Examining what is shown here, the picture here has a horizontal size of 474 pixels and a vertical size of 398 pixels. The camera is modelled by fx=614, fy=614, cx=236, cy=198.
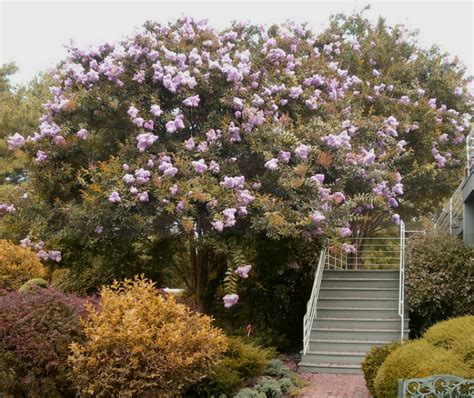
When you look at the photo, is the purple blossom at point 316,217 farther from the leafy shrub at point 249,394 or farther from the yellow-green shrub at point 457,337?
the leafy shrub at point 249,394

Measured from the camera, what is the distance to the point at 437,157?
14.4 m

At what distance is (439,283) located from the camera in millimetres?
10477

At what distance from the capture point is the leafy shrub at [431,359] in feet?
19.0

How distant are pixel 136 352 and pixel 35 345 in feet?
3.30

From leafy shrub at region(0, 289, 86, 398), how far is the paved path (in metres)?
3.18

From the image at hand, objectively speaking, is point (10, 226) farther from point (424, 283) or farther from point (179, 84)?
point (424, 283)

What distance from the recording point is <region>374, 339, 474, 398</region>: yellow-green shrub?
577cm

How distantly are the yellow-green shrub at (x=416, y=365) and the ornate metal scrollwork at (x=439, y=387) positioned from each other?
0.99ft

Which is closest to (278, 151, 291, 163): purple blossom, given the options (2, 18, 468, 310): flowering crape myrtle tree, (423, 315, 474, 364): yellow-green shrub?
(2, 18, 468, 310): flowering crape myrtle tree

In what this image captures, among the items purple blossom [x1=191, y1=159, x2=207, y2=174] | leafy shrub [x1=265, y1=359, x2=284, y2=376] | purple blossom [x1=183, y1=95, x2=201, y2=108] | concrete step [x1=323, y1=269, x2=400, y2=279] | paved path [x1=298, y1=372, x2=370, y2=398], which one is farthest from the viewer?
concrete step [x1=323, y1=269, x2=400, y2=279]

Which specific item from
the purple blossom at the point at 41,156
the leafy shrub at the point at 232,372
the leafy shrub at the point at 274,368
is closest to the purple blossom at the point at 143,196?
the purple blossom at the point at 41,156

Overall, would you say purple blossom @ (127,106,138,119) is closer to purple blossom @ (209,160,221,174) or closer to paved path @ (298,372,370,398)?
purple blossom @ (209,160,221,174)

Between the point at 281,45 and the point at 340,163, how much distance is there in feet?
10.2

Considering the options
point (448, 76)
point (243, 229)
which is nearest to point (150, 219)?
point (243, 229)
